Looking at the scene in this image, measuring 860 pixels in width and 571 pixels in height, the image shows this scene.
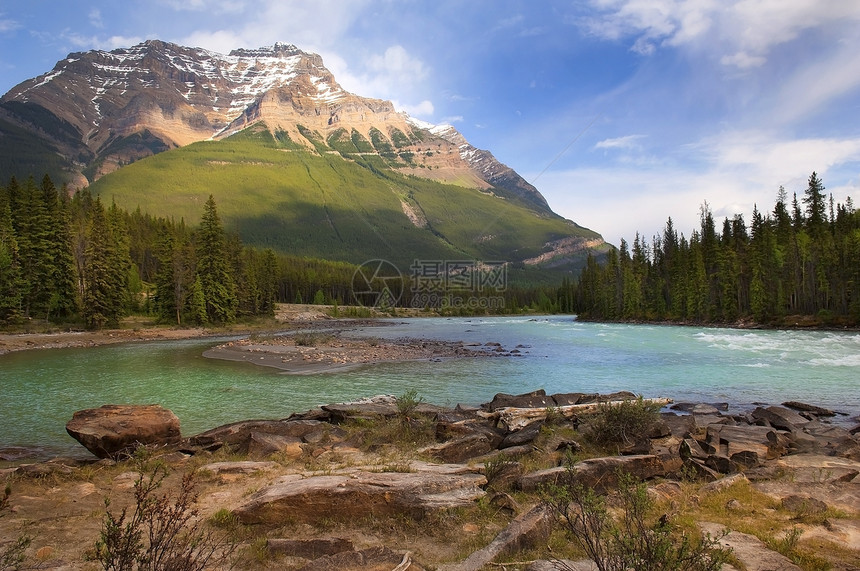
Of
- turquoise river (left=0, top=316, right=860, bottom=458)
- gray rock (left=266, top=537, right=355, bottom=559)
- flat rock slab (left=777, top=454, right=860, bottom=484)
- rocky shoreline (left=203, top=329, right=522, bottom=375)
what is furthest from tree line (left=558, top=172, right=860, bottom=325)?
gray rock (left=266, top=537, right=355, bottom=559)

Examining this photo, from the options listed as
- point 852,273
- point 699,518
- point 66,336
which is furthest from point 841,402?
point 66,336

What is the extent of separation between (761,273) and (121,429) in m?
77.3

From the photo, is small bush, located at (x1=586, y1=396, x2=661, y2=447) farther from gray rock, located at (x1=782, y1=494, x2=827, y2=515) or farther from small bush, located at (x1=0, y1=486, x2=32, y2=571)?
small bush, located at (x1=0, y1=486, x2=32, y2=571)

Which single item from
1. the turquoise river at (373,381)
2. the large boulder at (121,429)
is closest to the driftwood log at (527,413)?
the turquoise river at (373,381)

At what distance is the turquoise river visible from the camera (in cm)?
1622

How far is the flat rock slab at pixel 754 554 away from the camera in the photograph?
5035 millimetres

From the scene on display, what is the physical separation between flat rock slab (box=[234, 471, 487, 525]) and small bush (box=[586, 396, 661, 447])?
185 inches

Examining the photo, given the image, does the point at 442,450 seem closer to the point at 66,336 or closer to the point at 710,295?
the point at 66,336

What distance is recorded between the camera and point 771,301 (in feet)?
204

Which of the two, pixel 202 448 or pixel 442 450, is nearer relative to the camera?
pixel 442 450

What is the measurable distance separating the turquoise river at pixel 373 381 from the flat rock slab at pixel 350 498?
7.78 metres

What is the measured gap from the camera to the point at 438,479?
764 cm

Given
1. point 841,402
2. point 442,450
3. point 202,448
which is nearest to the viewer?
point 442,450

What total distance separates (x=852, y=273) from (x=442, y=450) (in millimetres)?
68045
